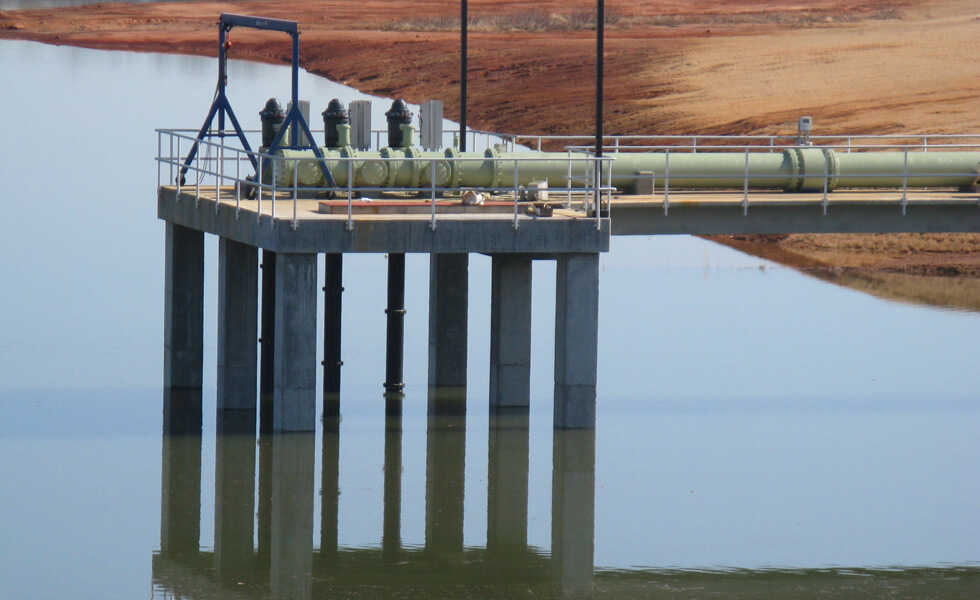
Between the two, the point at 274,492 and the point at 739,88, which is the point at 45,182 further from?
the point at 274,492

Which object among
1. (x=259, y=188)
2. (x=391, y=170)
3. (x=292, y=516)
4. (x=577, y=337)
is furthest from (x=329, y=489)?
(x=391, y=170)

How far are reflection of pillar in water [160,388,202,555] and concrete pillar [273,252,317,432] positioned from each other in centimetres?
150

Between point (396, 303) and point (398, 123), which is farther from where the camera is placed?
point (396, 303)

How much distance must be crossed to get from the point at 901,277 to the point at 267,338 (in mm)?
20230

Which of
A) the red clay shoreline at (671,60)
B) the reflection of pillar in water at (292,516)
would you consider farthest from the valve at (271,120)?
the red clay shoreline at (671,60)

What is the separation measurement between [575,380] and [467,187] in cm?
335

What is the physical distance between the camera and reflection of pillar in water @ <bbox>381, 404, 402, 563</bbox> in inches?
839

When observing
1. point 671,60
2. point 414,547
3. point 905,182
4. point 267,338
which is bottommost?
point 414,547

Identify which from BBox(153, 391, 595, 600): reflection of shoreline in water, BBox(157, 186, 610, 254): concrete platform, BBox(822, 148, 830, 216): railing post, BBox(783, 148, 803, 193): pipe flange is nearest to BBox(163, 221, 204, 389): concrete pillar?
BBox(153, 391, 595, 600): reflection of shoreline in water

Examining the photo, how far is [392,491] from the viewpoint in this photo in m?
23.6

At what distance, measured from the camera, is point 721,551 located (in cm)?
2125

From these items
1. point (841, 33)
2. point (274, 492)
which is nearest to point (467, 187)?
point (274, 492)

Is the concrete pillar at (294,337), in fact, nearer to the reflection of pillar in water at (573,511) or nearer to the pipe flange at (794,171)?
the reflection of pillar in water at (573,511)

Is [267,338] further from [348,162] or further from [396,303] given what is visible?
[348,162]
